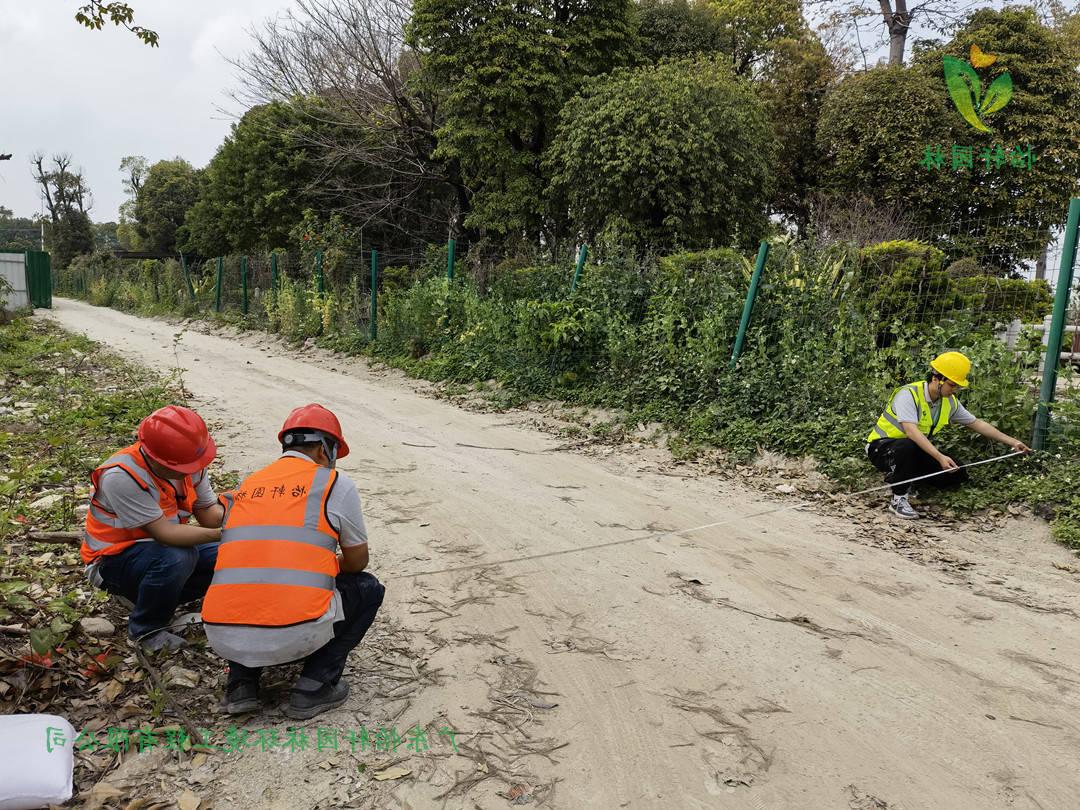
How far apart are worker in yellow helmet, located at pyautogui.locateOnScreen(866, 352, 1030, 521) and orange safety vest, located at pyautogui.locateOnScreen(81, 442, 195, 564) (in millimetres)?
4973

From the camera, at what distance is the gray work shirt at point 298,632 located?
2.69m

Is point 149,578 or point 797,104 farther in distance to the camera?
point 797,104

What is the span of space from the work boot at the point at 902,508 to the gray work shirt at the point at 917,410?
24.1 inches

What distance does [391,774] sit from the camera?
257 cm

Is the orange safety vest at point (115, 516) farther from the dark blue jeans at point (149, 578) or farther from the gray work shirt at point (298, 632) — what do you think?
the gray work shirt at point (298, 632)

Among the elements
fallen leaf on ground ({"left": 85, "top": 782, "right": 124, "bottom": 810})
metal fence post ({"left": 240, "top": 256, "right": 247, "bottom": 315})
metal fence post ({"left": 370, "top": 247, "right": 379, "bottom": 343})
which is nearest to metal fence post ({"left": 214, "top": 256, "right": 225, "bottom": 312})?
metal fence post ({"left": 240, "top": 256, "right": 247, "bottom": 315})

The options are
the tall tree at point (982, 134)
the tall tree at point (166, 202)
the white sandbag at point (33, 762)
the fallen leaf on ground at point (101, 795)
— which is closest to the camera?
the white sandbag at point (33, 762)

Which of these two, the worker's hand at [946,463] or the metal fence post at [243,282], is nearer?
the worker's hand at [946,463]

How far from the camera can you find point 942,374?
213 inches

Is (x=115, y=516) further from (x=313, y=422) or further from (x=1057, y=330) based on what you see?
(x=1057, y=330)

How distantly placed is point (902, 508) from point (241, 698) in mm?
4834

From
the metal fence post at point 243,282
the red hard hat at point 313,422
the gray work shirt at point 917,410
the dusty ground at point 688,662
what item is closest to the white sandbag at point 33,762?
the dusty ground at point 688,662

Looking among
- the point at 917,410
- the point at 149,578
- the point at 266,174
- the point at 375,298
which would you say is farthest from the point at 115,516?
the point at 266,174

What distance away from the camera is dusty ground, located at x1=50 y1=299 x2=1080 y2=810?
8.34 feet
